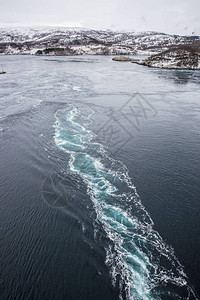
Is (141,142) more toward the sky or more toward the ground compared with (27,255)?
more toward the sky

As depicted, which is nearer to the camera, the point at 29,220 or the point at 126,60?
the point at 29,220

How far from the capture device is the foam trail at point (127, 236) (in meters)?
11.9

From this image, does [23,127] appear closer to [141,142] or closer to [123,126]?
[123,126]

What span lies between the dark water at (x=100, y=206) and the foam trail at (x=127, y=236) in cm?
6

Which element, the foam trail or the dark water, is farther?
the dark water

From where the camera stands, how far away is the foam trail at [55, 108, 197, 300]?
11.9 metres

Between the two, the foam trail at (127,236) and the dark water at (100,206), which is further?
the dark water at (100,206)

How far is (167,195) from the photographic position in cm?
1820

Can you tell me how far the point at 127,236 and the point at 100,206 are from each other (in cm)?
336

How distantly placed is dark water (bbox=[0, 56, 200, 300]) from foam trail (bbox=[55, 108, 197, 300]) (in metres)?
0.06

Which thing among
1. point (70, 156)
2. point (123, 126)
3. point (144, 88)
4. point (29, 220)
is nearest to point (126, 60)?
point (144, 88)

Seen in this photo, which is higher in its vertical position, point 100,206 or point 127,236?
point 100,206

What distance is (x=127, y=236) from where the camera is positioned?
48.5 ft

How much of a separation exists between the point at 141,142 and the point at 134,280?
17114mm
